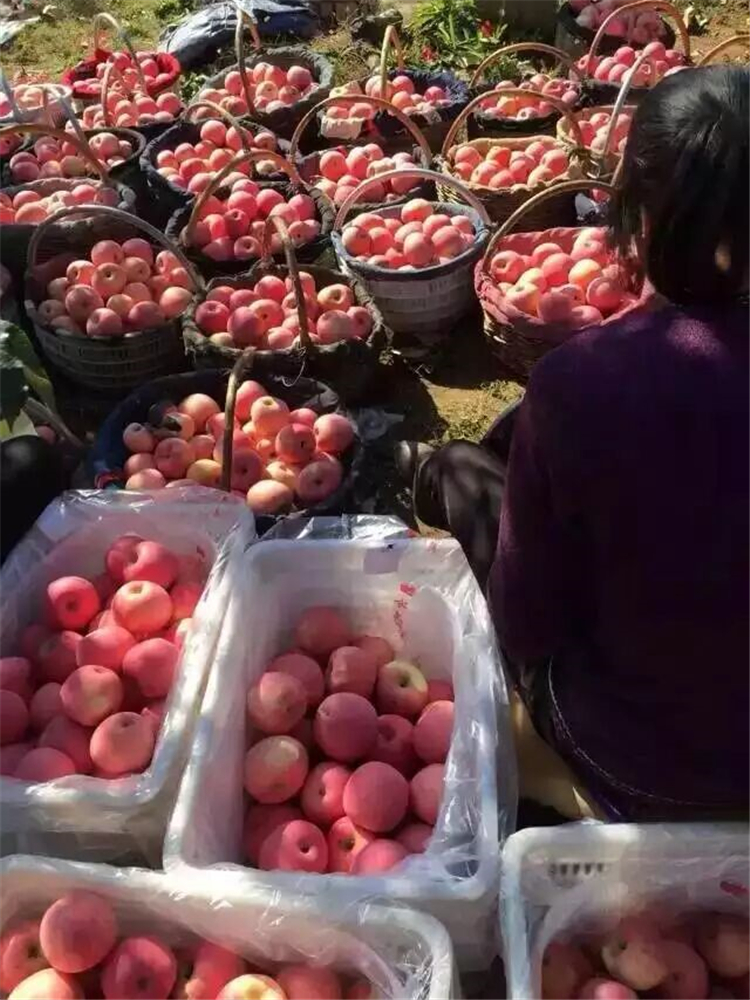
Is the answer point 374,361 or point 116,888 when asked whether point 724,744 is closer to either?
point 116,888

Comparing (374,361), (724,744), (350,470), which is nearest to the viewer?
(724,744)

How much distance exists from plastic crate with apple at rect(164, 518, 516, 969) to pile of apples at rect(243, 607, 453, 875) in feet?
0.18

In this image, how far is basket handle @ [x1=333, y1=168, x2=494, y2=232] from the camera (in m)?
3.08

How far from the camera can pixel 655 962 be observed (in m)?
1.38

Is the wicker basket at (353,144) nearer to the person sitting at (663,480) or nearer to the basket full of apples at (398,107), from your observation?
the basket full of apples at (398,107)

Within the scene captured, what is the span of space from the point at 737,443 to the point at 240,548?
1111 millimetres

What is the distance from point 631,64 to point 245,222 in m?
2.14

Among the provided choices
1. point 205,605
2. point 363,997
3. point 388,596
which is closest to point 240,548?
point 205,605

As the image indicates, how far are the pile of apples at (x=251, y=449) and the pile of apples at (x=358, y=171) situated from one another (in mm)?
1343

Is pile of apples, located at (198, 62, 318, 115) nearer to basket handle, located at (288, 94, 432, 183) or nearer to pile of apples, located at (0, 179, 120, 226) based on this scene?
basket handle, located at (288, 94, 432, 183)

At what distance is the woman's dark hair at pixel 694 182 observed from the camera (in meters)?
1.16

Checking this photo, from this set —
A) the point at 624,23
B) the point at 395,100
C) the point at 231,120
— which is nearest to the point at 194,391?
the point at 231,120

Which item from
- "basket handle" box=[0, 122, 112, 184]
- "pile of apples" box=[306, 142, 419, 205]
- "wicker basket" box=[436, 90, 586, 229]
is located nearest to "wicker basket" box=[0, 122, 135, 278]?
"basket handle" box=[0, 122, 112, 184]

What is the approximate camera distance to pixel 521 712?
6.24 ft
